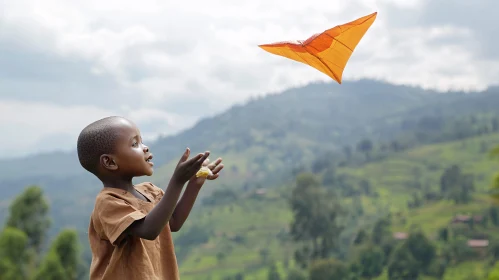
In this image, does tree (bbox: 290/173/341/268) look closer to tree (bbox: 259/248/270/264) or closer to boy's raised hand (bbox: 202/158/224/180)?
tree (bbox: 259/248/270/264)

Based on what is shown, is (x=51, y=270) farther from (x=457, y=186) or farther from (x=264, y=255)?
(x=457, y=186)

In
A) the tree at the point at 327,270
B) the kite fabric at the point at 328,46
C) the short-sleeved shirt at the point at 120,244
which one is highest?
the kite fabric at the point at 328,46

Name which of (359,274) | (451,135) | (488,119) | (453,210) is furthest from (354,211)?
(488,119)

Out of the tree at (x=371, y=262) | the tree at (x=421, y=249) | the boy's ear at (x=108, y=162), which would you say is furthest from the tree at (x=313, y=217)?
the boy's ear at (x=108, y=162)

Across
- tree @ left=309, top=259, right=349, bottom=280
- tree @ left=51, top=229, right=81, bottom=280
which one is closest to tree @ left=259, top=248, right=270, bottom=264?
tree @ left=309, top=259, right=349, bottom=280

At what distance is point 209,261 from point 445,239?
29.3m

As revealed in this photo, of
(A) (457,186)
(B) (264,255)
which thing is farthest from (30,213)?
(A) (457,186)

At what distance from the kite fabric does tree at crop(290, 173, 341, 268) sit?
1856 inches

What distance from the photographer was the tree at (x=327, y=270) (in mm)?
43406

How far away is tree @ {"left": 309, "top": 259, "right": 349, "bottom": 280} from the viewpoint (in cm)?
4341

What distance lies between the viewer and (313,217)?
2008 inches

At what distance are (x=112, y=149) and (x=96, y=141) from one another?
0.08 m

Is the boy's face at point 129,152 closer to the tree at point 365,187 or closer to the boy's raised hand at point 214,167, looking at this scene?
the boy's raised hand at point 214,167

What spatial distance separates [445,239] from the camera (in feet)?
190
